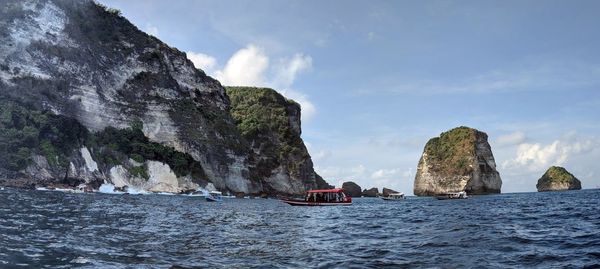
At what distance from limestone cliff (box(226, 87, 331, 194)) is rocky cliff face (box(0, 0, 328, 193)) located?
22890 mm

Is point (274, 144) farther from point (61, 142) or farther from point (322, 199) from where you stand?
A: point (322, 199)

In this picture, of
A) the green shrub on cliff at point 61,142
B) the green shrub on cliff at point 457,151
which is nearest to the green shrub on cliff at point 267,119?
the green shrub on cliff at point 61,142

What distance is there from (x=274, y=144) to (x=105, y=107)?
78042 millimetres

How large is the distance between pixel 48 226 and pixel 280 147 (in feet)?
506

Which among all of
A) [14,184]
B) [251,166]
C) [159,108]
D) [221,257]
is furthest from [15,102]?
[221,257]

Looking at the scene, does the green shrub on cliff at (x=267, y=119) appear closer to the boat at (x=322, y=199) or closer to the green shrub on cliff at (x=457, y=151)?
the green shrub on cliff at (x=457, y=151)

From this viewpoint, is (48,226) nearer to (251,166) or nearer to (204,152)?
(204,152)

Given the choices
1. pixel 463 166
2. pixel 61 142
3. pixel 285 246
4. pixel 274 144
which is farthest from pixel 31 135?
pixel 463 166

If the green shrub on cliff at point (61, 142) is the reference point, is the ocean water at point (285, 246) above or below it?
below

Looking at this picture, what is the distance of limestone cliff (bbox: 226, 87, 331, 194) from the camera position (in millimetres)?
164500

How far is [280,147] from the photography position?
175250 mm

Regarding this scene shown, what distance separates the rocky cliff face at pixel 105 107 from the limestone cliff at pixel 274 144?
2289cm

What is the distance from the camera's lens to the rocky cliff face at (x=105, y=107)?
3403 inches

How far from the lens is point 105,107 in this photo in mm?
106062
